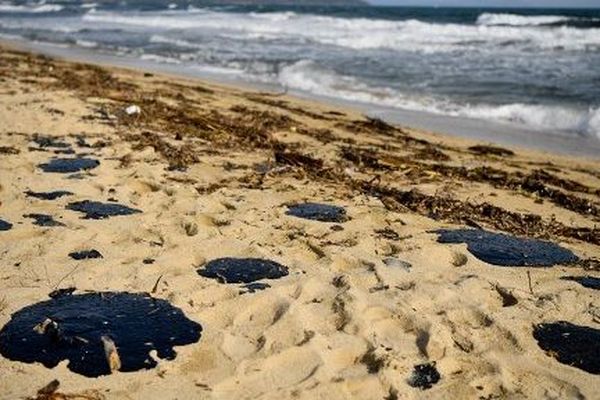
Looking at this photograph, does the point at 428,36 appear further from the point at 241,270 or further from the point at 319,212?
the point at 241,270

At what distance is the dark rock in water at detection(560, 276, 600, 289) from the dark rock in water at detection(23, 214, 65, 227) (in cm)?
336

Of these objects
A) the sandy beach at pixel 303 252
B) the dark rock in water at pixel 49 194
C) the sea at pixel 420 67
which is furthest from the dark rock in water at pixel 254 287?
the sea at pixel 420 67

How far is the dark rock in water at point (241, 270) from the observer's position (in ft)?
11.6

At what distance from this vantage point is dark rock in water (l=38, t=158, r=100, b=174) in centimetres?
548

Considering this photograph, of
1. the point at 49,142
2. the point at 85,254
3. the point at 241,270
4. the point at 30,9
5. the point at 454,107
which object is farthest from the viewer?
the point at 30,9

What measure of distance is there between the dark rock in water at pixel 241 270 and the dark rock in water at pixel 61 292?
0.72 meters

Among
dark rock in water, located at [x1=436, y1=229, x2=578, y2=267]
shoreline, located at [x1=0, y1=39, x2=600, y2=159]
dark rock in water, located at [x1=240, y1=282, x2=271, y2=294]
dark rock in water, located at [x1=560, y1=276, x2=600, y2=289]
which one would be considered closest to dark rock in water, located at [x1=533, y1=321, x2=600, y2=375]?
dark rock in water, located at [x1=560, y1=276, x2=600, y2=289]

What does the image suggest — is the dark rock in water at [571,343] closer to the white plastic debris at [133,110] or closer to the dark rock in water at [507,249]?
the dark rock in water at [507,249]

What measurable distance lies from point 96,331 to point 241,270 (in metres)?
0.98

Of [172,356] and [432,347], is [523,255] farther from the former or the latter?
[172,356]

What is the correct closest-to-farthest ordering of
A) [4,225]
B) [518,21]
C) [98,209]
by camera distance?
[4,225]
[98,209]
[518,21]

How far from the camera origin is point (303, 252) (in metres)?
3.93

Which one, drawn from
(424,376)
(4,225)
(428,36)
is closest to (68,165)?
(4,225)

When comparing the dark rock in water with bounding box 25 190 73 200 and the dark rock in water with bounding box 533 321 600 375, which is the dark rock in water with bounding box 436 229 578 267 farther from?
the dark rock in water with bounding box 25 190 73 200
